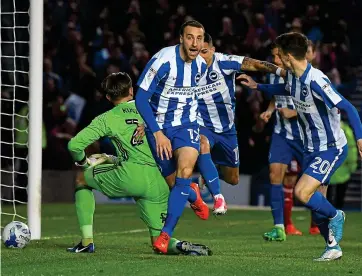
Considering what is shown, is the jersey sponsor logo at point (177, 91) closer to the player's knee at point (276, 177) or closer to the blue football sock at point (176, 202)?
the blue football sock at point (176, 202)

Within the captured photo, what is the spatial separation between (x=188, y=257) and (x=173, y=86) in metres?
1.38

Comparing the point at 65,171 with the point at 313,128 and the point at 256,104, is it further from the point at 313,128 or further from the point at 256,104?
the point at 313,128

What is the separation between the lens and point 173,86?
8383 mm

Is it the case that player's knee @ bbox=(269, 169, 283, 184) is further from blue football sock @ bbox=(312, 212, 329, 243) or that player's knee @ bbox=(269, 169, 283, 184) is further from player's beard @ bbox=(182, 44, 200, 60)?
player's beard @ bbox=(182, 44, 200, 60)

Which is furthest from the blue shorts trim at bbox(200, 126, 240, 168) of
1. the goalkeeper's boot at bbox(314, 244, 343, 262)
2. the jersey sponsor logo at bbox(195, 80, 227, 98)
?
the goalkeeper's boot at bbox(314, 244, 343, 262)

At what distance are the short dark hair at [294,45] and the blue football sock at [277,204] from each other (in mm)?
3133

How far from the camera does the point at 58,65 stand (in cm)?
2047

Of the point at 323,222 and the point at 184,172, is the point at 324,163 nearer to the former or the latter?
A: the point at 323,222

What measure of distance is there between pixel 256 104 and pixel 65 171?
11.5 feet

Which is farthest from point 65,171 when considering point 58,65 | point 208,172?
point 208,172

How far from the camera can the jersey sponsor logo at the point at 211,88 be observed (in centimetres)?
1042

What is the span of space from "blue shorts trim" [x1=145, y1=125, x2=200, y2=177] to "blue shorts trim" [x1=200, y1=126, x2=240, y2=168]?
6.71 ft

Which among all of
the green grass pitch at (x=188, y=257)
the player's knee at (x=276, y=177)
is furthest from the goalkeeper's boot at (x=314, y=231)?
the player's knee at (x=276, y=177)

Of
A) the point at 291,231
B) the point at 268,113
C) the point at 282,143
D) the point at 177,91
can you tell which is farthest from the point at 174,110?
the point at 291,231
